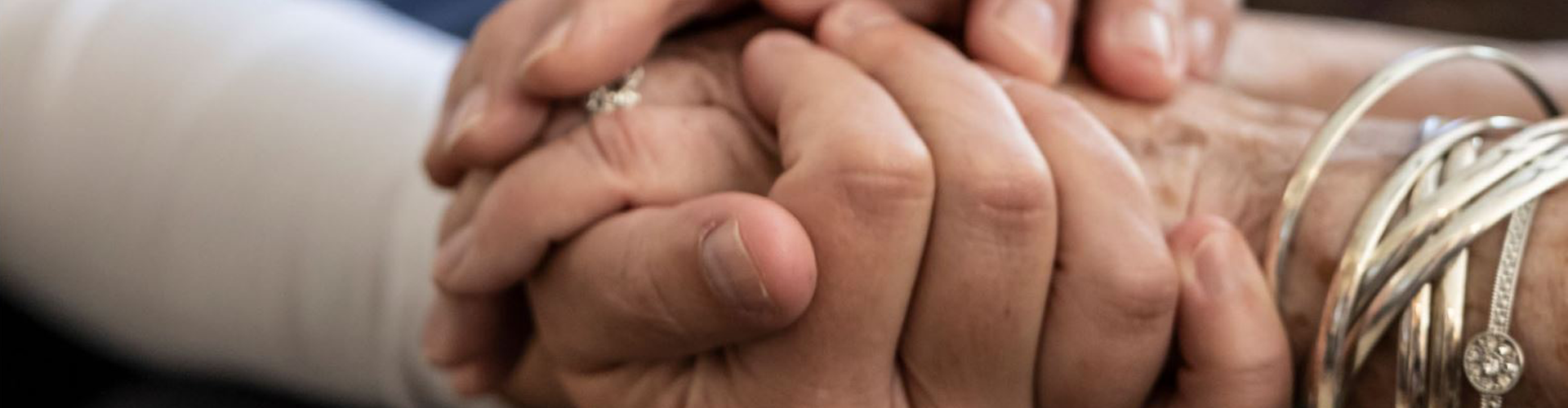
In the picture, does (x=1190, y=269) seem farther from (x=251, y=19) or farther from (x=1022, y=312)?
(x=251, y=19)

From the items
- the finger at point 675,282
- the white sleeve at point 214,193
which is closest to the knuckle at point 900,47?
the finger at point 675,282

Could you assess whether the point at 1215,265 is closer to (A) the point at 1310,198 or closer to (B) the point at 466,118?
(A) the point at 1310,198

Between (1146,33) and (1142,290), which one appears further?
(1146,33)

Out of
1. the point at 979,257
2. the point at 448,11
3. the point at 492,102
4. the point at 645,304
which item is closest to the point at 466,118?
the point at 492,102

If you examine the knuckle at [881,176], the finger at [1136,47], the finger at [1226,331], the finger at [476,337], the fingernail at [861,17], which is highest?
the fingernail at [861,17]

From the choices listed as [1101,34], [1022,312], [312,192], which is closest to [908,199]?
[1022,312]

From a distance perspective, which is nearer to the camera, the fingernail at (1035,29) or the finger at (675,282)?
the finger at (675,282)

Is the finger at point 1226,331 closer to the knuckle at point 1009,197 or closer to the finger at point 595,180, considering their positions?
the knuckle at point 1009,197

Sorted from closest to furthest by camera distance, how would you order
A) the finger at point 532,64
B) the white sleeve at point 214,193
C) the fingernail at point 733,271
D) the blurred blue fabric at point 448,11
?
the fingernail at point 733,271
the finger at point 532,64
the white sleeve at point 214,193
the blurred blue fabric at point 448,11
